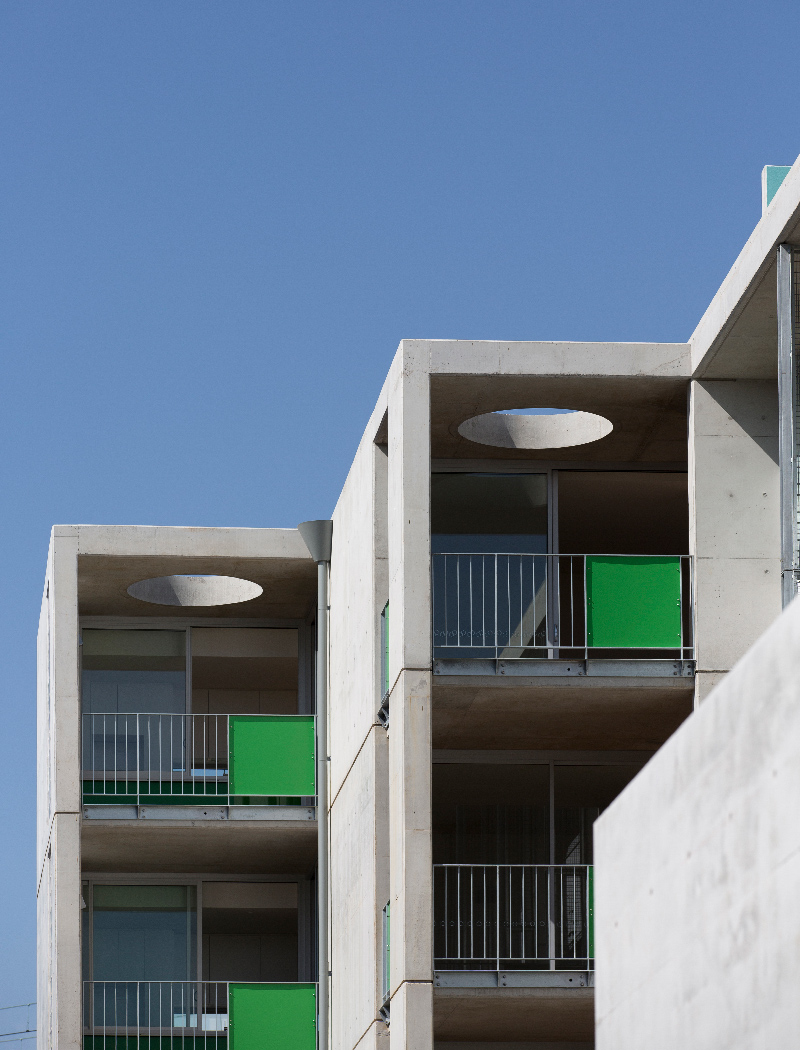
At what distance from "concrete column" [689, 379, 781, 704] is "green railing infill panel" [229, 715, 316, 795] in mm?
6914

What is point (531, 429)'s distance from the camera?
19.6 meters

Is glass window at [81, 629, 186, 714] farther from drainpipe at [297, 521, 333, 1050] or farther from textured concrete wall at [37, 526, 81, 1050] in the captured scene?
drainpipe at [297, 521, 333, 1050]

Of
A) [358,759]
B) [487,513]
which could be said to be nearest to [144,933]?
[358,759]

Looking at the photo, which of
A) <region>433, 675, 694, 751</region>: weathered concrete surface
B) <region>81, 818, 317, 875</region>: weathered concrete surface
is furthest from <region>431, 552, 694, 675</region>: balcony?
<region>81, 818, 317, 875</region>: weathered concrete surface

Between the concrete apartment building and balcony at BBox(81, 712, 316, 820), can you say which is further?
balcony at BBox(81, 712, 316, 820)

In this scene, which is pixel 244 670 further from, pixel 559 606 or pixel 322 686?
pixel 559 606

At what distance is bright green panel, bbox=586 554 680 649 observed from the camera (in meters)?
17.3

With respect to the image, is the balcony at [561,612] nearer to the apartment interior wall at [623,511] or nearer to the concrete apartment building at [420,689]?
the concrete apartment building at [420,689]

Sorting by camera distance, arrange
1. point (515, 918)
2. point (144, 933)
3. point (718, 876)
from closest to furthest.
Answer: point (718, 876) → point (515, 918) → point (144, 933)

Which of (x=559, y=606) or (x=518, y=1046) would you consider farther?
(x=518, y=1046)

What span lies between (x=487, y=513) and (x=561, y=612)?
1.32 metres

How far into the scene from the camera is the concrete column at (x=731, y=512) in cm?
1672

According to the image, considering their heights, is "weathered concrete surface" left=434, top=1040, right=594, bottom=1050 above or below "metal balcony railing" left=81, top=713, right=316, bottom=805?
below

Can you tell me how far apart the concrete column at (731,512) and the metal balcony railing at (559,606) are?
29cm
